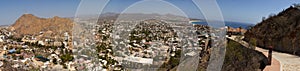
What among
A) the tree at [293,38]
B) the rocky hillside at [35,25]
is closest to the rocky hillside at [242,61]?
the tree at [293,38]

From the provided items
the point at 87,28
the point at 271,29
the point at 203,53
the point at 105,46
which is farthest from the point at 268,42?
the point at 87,28

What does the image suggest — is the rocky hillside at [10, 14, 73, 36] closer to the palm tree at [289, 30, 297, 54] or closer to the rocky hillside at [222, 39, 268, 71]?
the palm tree at [289, 30, 297, 54]

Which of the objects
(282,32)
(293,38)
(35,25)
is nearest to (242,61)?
(293,38)

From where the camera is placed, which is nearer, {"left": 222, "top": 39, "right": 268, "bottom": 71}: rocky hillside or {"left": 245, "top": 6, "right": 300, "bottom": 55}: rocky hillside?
{"left": 222, "top": 39, "right": 268, "bottom": 71}: rocky hillside

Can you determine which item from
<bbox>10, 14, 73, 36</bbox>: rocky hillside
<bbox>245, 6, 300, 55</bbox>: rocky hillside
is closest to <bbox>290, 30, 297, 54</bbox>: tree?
<bbox>245, 6, 300, 55</bbox>: rocky hillside

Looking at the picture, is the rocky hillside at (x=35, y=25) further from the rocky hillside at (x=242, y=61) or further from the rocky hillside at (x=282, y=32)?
the rocky hillside at (x=242, y=61)

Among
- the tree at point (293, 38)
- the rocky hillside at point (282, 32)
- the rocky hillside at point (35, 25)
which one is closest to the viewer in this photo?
the tree at point (293, 38)

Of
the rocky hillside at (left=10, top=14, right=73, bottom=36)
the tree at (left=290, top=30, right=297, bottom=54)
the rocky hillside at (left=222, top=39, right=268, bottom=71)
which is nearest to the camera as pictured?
the rocky hillside at (left=222, top=39, right=268, bottom=71)
